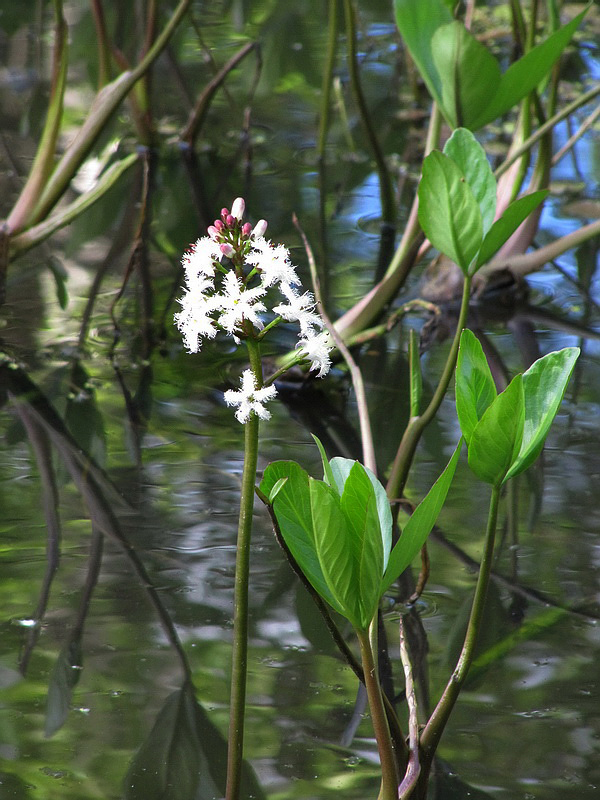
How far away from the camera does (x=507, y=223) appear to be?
0.77m

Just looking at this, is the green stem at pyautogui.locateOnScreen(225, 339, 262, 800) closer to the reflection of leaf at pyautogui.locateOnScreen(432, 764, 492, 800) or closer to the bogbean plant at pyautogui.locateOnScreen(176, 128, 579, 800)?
the bogbean plant at pyautogui.locateOnScreen(176, 128, 579, 800)

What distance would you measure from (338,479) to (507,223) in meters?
0.29

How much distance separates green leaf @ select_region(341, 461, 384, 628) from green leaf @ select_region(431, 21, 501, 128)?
59cm

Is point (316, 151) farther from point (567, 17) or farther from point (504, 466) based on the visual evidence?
point (504, 466)

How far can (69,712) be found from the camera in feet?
2.61

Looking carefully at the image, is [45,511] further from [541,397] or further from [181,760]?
[541,397]

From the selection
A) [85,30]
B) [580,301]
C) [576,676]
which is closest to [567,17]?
[85,30]

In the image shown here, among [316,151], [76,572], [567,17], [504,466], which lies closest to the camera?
[504,466]

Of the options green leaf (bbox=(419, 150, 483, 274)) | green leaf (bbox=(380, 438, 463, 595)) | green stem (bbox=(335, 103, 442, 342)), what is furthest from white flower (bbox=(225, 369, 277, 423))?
green stem (bbox=(335, 103, 442, 342))

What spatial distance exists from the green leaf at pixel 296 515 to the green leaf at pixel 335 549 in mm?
13

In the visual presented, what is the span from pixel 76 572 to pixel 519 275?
1.06m

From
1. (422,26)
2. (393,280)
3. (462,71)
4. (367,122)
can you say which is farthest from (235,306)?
(367,122)

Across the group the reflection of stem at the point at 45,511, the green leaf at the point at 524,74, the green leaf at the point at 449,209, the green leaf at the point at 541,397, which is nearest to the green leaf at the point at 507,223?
the green leaf at the point at 449,209

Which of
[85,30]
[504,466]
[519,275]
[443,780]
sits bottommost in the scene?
[443,780]
